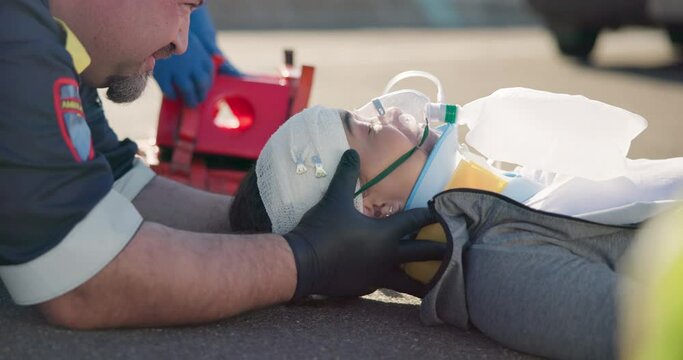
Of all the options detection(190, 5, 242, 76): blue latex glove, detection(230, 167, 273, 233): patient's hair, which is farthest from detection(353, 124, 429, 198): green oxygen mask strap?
detection(190, 5, 242, 76): blue latex glove

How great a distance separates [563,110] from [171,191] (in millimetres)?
1338

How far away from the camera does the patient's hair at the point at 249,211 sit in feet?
9.21

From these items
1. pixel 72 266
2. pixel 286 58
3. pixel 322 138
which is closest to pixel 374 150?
pixel 322 138

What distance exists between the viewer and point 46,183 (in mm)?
2240

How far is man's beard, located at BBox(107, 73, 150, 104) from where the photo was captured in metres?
2.92

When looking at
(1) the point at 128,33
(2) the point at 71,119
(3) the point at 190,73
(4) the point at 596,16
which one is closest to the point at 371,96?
(4) the point at 596,16

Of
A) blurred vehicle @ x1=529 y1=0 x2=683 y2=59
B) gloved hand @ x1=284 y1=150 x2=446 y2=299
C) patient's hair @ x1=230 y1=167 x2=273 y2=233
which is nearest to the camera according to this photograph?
gloved hand @ x1=284 y1=150 x2=446 y2=299

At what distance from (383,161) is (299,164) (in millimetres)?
228

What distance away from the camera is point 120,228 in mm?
2355

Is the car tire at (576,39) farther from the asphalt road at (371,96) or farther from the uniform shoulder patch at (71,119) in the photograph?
the uniform shoulder patch at (71,119)

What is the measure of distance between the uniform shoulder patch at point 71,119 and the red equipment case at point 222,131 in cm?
162

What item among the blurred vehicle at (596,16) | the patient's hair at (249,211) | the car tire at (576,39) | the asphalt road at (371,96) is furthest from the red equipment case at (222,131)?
the car tire at (576,39)

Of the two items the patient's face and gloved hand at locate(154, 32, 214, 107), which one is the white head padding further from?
gloved hand at locate(154, 32, 214, 107)

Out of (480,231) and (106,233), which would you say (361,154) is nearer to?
(480,231)
